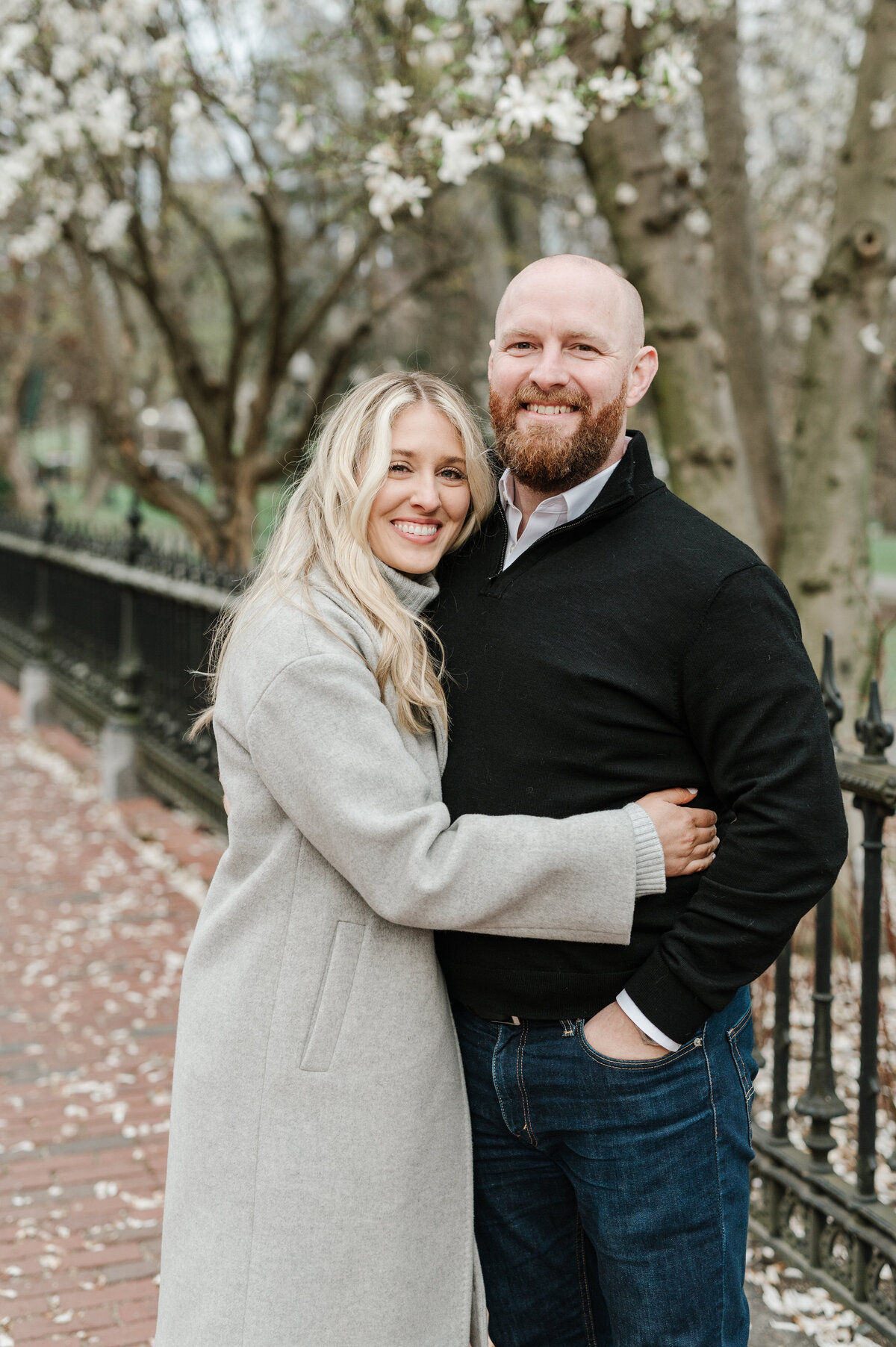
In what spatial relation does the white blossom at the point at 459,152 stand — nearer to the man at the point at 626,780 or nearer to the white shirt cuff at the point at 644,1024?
the man at the point at 626,780

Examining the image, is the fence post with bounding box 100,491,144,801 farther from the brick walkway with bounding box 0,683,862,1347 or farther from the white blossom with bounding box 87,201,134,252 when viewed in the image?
the white blossom with bounding box 87,201,134,252

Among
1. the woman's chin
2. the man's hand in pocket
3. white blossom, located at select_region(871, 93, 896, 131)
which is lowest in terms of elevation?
the man's hand in pocket

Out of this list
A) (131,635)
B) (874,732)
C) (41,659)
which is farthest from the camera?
(41,659)

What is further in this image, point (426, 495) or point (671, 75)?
point (671, 75)

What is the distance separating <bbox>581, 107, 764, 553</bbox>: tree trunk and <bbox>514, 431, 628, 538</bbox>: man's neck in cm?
331

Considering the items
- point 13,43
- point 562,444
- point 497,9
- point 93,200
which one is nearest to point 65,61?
point 13,43

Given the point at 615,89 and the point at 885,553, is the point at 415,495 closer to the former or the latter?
the point at 615,89

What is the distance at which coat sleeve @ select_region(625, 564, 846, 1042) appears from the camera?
73.2 inches

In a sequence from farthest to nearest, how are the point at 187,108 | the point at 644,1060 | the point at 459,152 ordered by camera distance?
1. the point at 187,108
2. the point at 459,152
3. the point at 644,1060

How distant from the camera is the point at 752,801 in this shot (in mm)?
1871

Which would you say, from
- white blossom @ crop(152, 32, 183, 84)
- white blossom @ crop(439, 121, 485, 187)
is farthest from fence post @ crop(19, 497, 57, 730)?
white blossom @ crop(439, 121, 485, 187)

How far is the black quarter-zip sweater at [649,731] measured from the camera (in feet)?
6.14

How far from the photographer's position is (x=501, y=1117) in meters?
2.17

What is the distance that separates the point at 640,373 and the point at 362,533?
564 millimetres
